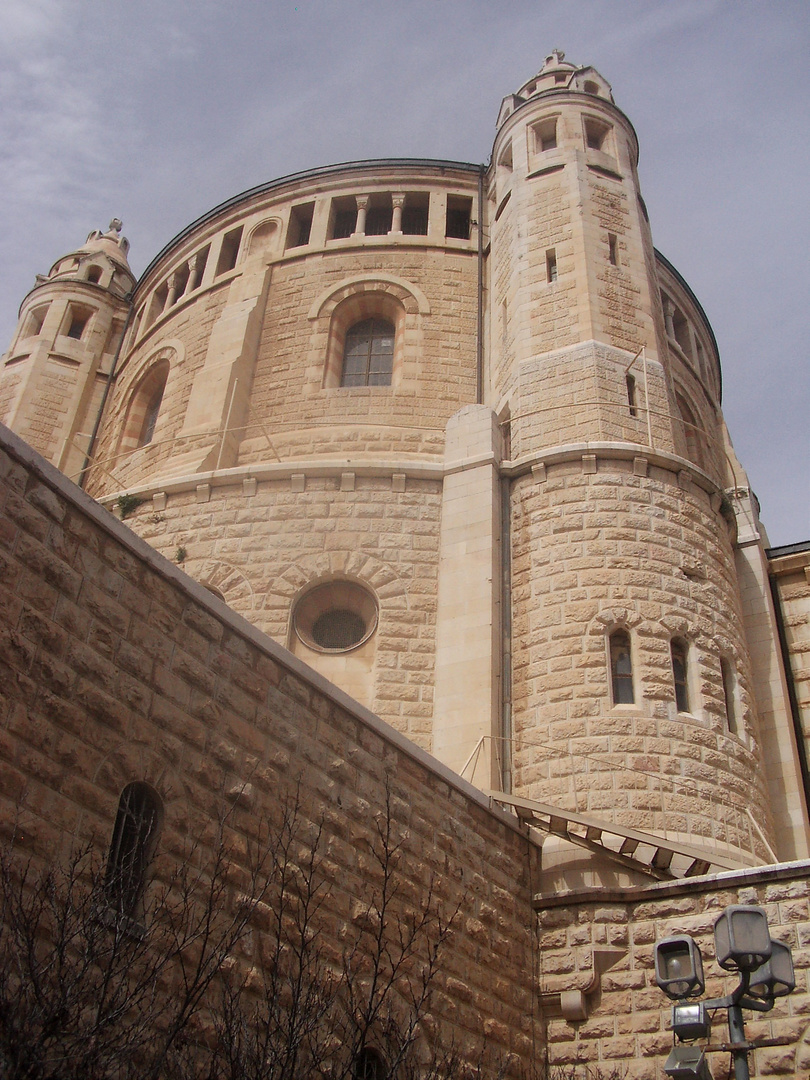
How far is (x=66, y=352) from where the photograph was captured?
77.3 ft

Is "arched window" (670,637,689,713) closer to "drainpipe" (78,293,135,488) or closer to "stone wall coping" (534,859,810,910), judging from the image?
"stone wall coping" (534,859,810,910)

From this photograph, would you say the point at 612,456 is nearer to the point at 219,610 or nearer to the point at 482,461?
the point at 482,461

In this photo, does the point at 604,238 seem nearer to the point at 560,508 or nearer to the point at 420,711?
the point at 560,508

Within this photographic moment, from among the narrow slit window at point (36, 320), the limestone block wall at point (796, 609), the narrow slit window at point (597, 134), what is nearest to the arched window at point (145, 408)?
the narrow slit window at point (36, 320)

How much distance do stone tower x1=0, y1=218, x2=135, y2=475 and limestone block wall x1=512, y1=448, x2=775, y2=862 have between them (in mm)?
11535

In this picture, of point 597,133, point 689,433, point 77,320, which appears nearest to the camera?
point 597,133

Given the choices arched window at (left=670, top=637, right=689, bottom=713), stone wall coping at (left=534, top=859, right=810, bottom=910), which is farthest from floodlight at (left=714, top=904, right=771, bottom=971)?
arched window at (left=670, top=637, right=689, bottom=713)

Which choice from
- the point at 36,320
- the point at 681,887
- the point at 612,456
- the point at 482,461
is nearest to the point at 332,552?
the point at 482,461

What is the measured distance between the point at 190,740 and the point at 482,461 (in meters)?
8.32

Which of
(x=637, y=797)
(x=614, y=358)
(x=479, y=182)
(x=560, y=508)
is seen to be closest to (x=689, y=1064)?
(x=637, y=797)

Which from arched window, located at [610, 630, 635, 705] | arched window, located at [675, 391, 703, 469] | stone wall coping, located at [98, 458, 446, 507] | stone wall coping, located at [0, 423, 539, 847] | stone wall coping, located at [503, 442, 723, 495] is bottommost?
stone wall coping, located at [0, 423, 539, 847]

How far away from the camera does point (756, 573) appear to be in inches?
607

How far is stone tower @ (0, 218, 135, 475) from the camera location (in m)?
22.1

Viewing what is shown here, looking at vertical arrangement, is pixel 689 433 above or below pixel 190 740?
above
